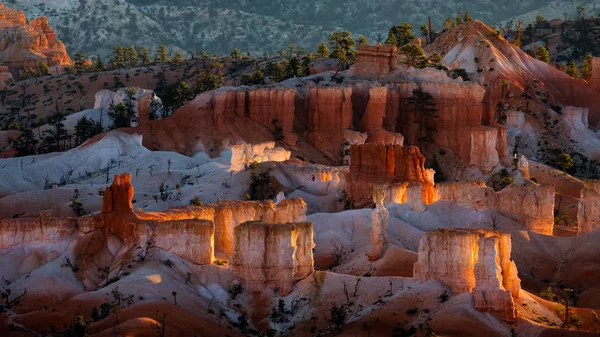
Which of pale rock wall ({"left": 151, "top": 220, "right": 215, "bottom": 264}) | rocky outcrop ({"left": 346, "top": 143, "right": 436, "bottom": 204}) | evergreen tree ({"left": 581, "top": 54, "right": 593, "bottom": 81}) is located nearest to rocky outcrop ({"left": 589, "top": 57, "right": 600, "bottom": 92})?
evergreen tree ({"left": 581, "top": 54, "right": 593, "bottom": 81})

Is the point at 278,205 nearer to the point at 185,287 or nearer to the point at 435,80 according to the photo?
the point at 185,287

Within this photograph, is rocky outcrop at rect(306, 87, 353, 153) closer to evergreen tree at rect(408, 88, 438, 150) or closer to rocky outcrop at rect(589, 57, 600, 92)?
evergreen tree at rect(408, 88, 438, 150)

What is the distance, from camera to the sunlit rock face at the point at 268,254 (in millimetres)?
77250

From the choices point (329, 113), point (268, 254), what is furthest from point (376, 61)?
point (268, 254)

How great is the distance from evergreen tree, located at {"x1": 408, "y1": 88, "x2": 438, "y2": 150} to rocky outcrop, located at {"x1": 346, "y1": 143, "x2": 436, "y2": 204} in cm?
3184

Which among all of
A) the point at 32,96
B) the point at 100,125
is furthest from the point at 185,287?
the point at 32,96

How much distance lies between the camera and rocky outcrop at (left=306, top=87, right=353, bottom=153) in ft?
450

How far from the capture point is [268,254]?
77.6 m

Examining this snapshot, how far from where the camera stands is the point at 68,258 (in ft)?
257

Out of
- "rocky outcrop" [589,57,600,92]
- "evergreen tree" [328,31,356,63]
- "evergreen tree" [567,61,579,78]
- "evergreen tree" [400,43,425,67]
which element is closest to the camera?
"evergreen tree" [400,43,425,67]

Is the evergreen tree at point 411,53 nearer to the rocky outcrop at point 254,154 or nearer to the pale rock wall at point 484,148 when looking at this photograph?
the pale rock wall at point 484,148

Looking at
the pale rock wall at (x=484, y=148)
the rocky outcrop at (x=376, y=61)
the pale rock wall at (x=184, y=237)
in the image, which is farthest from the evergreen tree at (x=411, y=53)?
the pale rock wall at (x=184, y=237)

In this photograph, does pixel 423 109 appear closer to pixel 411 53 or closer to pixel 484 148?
pixel 484 148

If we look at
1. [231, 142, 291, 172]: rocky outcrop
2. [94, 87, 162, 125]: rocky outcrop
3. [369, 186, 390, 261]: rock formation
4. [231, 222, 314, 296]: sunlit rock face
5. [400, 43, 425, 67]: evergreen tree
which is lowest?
[94, 87, 162, 125]: rocky outcrop
